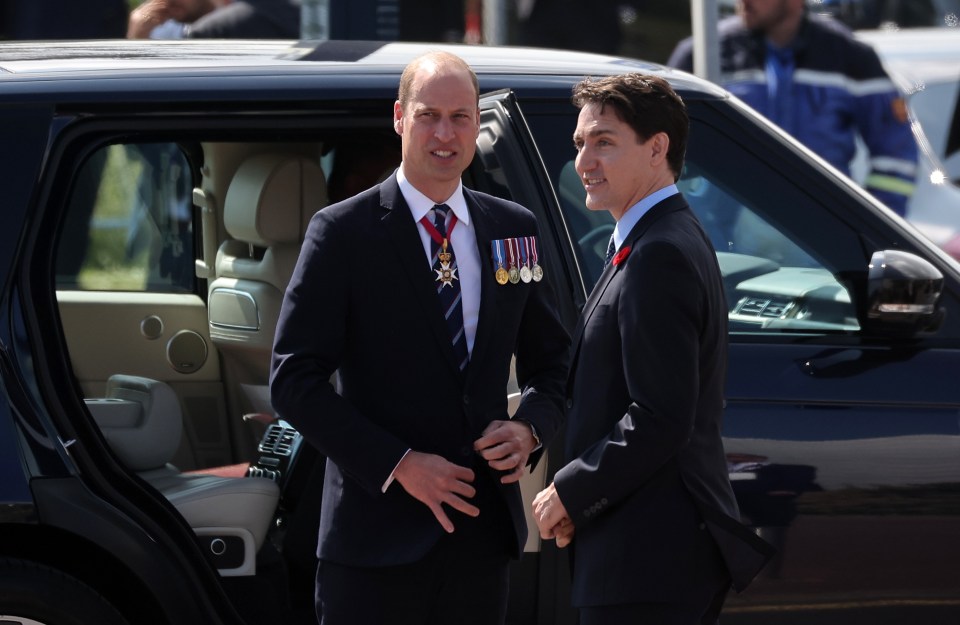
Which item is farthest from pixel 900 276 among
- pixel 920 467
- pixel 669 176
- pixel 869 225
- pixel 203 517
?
pixel 203 517

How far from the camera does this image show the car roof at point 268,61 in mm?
3043

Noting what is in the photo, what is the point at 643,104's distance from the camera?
2.36 metres

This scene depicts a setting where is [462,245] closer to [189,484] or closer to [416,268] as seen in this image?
[416,268]

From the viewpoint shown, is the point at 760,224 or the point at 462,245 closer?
the point at 462,245

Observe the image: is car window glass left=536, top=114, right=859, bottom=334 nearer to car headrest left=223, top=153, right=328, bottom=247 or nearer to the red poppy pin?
the red poppy pin

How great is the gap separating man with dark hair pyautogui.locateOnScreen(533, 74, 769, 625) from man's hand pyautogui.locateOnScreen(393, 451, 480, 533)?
14 centimetres

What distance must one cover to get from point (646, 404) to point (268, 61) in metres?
1.43

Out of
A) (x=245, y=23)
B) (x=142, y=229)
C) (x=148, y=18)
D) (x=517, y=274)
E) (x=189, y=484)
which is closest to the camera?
(x=517, y=274)

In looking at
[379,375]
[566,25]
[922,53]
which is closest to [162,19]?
[566,25]

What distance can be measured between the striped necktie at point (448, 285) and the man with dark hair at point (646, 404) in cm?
21

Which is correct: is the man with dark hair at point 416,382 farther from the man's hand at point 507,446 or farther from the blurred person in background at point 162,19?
the blurred person in background at point 162,19

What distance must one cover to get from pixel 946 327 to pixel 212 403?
222 cm

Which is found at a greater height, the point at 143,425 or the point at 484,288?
the point at 484,288

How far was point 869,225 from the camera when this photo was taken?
10.3ft
